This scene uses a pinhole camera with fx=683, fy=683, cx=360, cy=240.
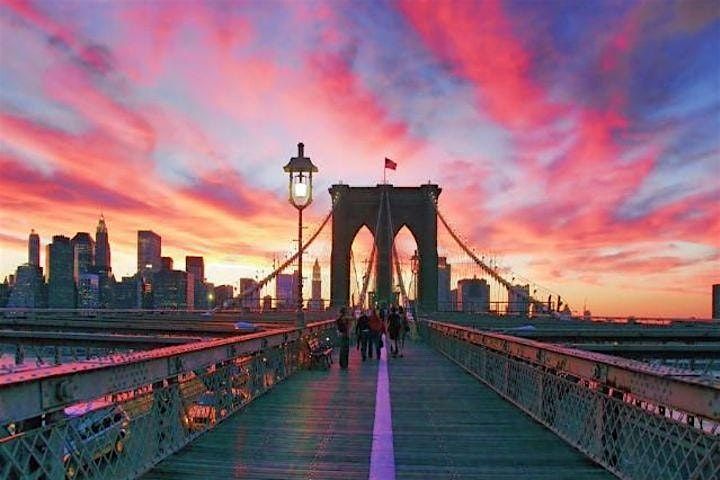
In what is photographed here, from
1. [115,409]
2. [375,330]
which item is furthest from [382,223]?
[115,409]

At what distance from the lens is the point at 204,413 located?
9703mm

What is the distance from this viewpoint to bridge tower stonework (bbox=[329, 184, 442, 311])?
81.2 metres

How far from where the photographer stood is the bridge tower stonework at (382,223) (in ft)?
267

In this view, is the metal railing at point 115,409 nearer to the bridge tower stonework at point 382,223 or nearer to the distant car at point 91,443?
the distant car at point 91,443

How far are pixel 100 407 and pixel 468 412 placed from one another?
6.49 meters

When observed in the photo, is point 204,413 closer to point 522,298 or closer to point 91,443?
point 91,443

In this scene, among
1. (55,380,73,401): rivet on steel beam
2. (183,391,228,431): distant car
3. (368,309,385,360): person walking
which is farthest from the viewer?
(368,309,385,360): person walking

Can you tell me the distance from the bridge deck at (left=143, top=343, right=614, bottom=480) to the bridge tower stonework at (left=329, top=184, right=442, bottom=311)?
67.9 m

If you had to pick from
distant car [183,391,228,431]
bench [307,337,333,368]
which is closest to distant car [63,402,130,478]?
distant car [183,391,228,431]

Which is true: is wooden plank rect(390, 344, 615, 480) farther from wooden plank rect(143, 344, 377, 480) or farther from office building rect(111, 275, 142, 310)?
office building rect(111, 275, 142, 310)

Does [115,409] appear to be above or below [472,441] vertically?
above

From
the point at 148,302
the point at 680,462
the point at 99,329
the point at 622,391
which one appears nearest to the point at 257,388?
the point at 622,391

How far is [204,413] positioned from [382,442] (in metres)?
2.83

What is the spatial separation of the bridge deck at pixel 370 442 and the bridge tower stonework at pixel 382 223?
67.9m
